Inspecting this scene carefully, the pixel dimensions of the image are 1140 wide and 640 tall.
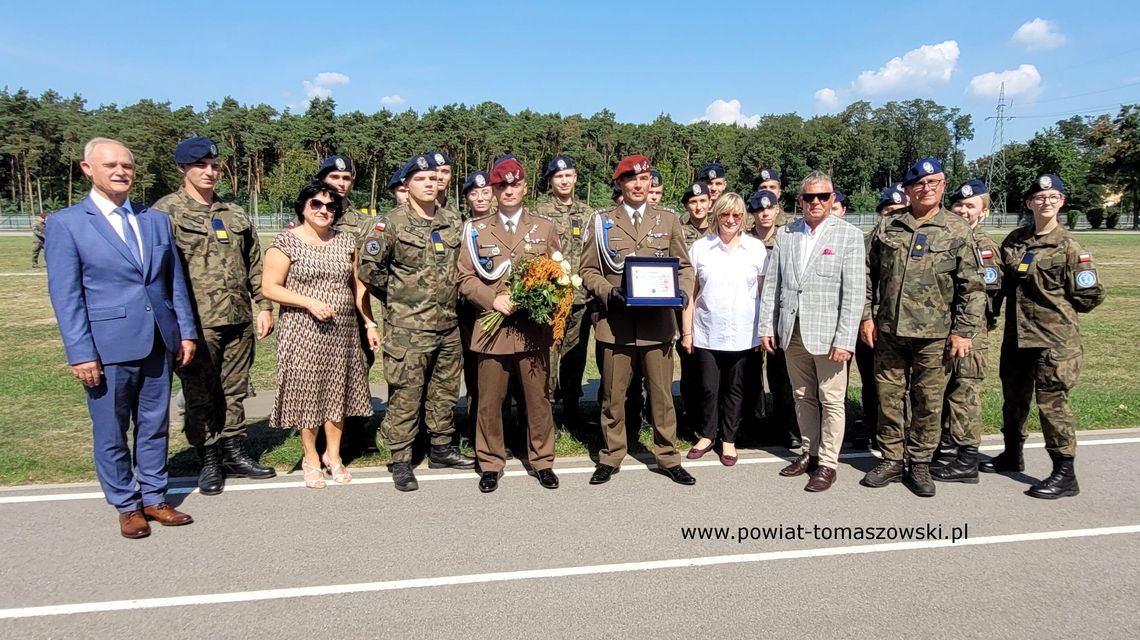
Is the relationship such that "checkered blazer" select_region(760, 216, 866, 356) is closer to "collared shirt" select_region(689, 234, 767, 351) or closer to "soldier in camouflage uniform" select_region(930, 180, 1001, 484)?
"collared shirt" select_region(689, 234, 767, 351)

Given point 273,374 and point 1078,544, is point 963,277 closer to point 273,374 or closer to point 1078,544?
point 1078,544

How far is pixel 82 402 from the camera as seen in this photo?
23.4ft

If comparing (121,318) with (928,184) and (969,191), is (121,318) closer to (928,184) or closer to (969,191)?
(928,184)

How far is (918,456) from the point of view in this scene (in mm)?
4992

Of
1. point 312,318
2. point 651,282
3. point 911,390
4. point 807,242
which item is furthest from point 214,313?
point 911,390

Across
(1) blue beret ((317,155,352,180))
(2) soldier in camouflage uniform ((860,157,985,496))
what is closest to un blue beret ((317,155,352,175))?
(1) blue beret ((317,155,352,180))

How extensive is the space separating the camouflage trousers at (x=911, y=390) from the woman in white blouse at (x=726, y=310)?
0.96 metres

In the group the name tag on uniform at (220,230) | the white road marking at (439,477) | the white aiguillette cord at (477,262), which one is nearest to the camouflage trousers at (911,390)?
the white road marking at (439,477)

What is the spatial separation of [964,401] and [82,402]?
816 centimetres

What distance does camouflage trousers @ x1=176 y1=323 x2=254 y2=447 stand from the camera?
5031 millimetres

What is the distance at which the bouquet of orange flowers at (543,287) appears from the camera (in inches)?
180

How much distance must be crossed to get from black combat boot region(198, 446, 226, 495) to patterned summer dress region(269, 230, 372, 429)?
0.57 metres

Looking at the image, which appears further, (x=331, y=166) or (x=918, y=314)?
(x=331, y=166)

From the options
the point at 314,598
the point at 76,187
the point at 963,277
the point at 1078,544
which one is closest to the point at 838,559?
the point at 1078,544
